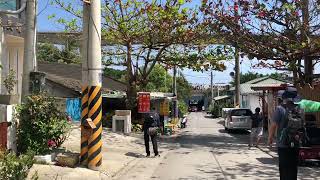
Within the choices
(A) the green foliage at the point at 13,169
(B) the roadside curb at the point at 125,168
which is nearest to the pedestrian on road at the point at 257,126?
(B) the roadside curb at the point at 125,168

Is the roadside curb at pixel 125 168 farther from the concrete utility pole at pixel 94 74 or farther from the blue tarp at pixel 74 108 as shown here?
the blue tarp at pixel 74 108

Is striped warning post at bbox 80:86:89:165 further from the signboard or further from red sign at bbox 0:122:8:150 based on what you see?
the signboard

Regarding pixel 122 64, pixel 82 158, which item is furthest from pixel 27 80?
pixel 122 64

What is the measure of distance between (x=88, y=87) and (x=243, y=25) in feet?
35.9

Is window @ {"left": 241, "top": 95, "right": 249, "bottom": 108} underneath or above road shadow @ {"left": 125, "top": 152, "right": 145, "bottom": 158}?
above

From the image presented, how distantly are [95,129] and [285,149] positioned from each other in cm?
650

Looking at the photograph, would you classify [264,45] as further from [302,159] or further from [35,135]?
[35,135]

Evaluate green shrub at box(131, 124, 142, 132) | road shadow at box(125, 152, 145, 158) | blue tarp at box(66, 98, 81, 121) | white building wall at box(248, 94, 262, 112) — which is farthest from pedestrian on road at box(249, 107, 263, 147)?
white building wall at box(248, 94, 262, 112)

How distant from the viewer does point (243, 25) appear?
923 inches

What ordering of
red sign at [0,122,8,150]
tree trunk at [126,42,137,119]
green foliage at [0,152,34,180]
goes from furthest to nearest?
1. tree trunk at [126,42,137,119]
2. red sign at [0,122,8,150]
3. green foliage at [0,152,34,180]

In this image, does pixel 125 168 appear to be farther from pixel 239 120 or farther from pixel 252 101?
pixel 252 101

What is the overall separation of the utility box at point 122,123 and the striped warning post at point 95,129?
496 inches

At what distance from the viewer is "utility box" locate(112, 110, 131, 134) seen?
88.6 ft

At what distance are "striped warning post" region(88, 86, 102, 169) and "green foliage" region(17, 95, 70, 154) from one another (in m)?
1.00
